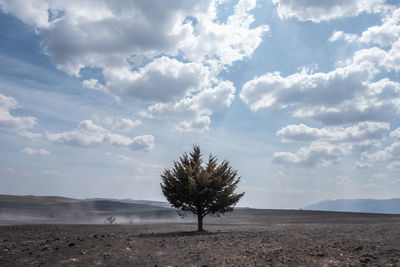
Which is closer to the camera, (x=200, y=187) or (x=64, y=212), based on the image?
(x=200, y=187)

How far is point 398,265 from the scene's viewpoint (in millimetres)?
12422

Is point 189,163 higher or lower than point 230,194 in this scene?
higher

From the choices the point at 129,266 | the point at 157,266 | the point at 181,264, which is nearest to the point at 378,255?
the point at 181,264

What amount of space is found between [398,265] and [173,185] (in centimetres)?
1981

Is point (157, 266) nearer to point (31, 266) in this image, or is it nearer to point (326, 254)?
point (31, 266)

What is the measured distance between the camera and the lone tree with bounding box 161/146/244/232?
27750 millimetres

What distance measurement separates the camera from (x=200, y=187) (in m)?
27.8

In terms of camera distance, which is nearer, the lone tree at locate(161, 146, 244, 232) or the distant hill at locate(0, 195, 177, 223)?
the lone tree at locate(161, 146, 244, 232)

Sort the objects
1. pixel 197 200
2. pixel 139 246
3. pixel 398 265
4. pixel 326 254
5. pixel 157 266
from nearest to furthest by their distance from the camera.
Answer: pixel 398 265 < pixel 157 266 < pixel 326 254 < pixel 139 246 < pixel 197 200

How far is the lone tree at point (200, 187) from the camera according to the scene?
27.8 meters

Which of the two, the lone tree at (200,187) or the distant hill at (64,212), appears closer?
the lone tree at (200,187)

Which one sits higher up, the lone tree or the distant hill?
the lone tree

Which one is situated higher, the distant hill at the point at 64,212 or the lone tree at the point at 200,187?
the lone tree at the point at 200,187

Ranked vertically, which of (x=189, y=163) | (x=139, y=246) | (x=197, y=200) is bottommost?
(x=139, y=246)
